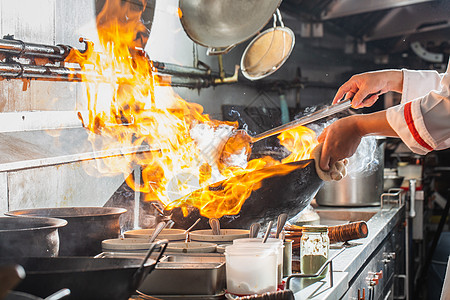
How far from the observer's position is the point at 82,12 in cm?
249

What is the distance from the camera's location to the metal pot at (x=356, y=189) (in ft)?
12.0

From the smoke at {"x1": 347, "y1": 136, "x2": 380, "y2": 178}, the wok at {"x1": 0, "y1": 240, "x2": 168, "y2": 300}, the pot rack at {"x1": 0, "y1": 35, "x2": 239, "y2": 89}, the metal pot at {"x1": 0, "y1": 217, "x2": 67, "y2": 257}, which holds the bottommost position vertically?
the wok at {"x1": 0, "y1": 240, "x2": 168, "y2": 300}

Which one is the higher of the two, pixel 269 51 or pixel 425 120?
pixel 269 51

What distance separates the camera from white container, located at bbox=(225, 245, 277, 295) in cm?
142

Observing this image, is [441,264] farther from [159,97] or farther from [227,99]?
[159,97]

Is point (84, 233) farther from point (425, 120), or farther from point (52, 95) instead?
point (425, 120)

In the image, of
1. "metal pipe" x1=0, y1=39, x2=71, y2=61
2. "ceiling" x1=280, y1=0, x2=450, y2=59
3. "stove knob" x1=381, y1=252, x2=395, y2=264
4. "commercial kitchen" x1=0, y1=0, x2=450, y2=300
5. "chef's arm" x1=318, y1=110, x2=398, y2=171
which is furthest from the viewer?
"ceiling" x1=280, y1=0, x2=450, y2=59

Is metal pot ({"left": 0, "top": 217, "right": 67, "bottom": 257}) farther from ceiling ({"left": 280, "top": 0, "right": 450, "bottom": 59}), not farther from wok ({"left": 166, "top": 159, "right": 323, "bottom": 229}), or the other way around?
ceiling ({"left": 280, "top": 0, "right": 450, "bottom": 59})

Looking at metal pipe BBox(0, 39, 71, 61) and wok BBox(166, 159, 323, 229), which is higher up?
metal pipe BBox(0, 39, 71, 61)

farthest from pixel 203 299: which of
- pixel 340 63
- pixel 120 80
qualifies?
pixel 340 63

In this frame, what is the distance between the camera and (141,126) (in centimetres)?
282

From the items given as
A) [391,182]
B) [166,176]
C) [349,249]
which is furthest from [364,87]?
[391,182]

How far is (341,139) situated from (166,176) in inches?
45.1

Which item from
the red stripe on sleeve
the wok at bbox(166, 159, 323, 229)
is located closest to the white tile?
the wok at bbox(166, 159, 323, 229)
